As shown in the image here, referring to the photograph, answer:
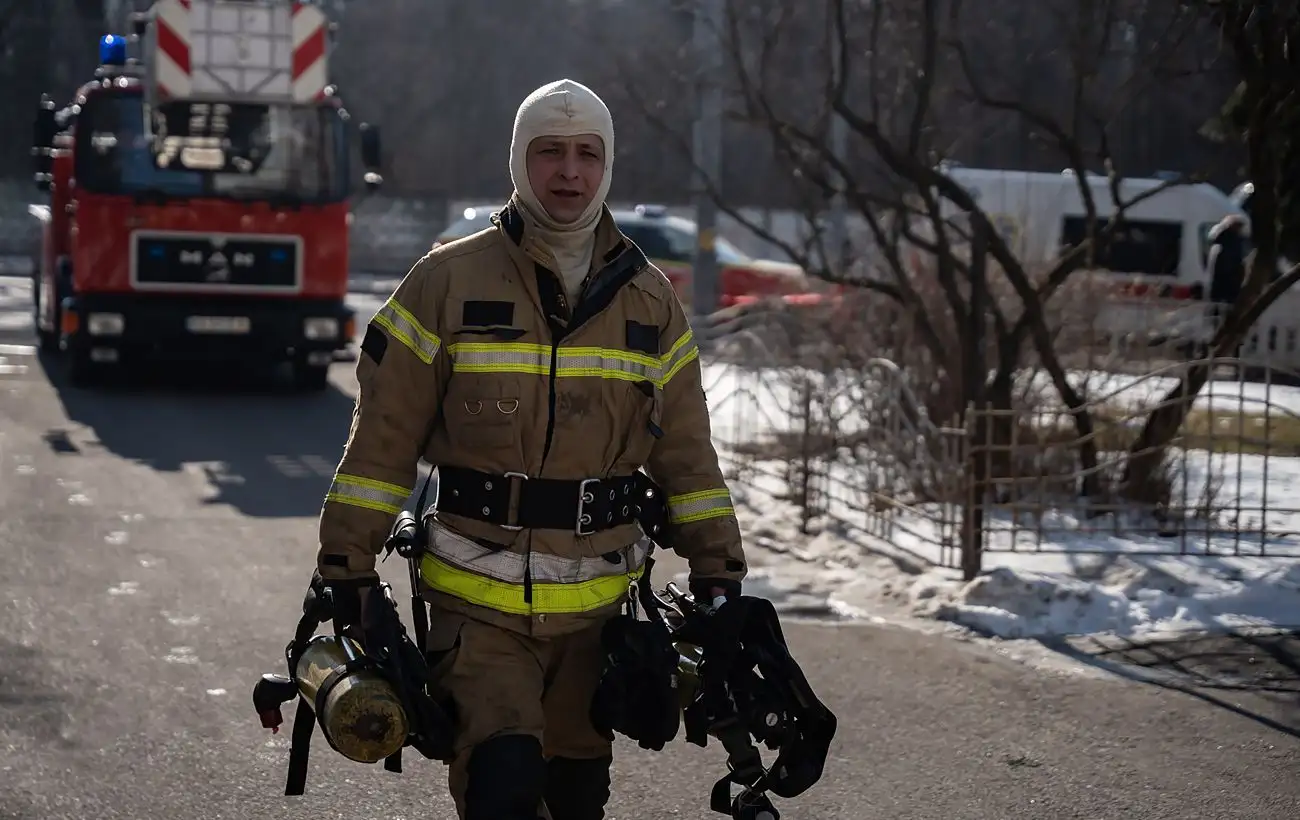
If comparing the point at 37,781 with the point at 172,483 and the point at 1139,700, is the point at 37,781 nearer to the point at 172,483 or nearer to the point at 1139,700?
the point at 1139,700

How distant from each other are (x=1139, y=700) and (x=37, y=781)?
3.75 metres

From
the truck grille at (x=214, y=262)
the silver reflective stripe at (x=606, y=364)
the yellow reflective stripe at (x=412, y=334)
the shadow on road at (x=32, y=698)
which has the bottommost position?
the shadow on road at (x=32, y=698)

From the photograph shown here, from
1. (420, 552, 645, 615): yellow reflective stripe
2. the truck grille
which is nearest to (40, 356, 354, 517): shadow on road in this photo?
the truck grille

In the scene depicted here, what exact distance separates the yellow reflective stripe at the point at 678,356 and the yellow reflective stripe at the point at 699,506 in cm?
26

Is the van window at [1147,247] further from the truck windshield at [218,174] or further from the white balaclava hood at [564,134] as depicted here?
the white balaclava hood at [564,134]

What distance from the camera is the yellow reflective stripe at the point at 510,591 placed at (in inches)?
141

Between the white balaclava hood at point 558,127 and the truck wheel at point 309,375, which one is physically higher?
the white balaclava hood at point 558,127

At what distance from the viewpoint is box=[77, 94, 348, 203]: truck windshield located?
14.9 metres

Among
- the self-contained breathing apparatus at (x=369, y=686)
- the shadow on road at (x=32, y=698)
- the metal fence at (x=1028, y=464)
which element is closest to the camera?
the self-contained breathing apparatus at (x=369, y=686)

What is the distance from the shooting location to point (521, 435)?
3598mm

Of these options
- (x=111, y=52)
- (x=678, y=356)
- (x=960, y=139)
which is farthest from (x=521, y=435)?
(x=111, y=52)

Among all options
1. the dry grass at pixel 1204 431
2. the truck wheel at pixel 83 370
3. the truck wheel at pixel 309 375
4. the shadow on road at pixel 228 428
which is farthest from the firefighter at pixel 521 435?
the truck wheel at pixel 309 375

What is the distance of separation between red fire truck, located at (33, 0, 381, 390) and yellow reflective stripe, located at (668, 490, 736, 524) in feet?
37.3

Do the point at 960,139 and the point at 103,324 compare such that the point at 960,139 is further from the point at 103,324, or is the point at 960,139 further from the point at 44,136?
the point at 44,136
